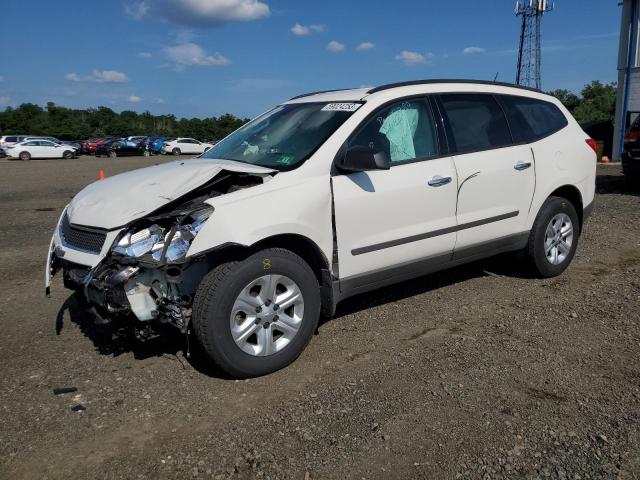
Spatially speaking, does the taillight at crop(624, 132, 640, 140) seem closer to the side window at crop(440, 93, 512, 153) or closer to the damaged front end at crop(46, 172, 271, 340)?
the side window at crop(440, 93, 512, 153)

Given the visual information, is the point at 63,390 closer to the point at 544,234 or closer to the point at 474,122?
the point at 474,122

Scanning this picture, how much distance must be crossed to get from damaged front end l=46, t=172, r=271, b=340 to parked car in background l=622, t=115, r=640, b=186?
1077 centimetres

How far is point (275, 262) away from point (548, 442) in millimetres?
1861

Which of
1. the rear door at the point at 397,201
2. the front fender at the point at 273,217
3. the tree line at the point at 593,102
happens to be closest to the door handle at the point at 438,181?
the rear door at the point at 397,201

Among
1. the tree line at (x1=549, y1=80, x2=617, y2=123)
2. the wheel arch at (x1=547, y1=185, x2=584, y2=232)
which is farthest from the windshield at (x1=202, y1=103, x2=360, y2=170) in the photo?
the tree line at (x1=549, y1=80, x2=617, y2=123)

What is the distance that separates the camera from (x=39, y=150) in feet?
127

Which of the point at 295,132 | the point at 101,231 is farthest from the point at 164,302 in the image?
the point at 295,132

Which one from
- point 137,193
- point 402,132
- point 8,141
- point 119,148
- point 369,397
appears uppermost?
point 402,132

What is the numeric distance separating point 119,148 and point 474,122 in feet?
139

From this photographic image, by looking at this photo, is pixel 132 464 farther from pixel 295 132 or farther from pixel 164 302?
pixel 295 132

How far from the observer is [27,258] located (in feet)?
23.7

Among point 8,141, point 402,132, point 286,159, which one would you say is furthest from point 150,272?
point 8,141

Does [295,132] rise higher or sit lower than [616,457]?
higher

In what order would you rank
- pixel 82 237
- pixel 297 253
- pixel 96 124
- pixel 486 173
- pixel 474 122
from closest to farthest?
1. pixel 82 237
2. pixel 297 253
3. pixel 486 173
4. pixel 474 122
5. pixel 96 124
